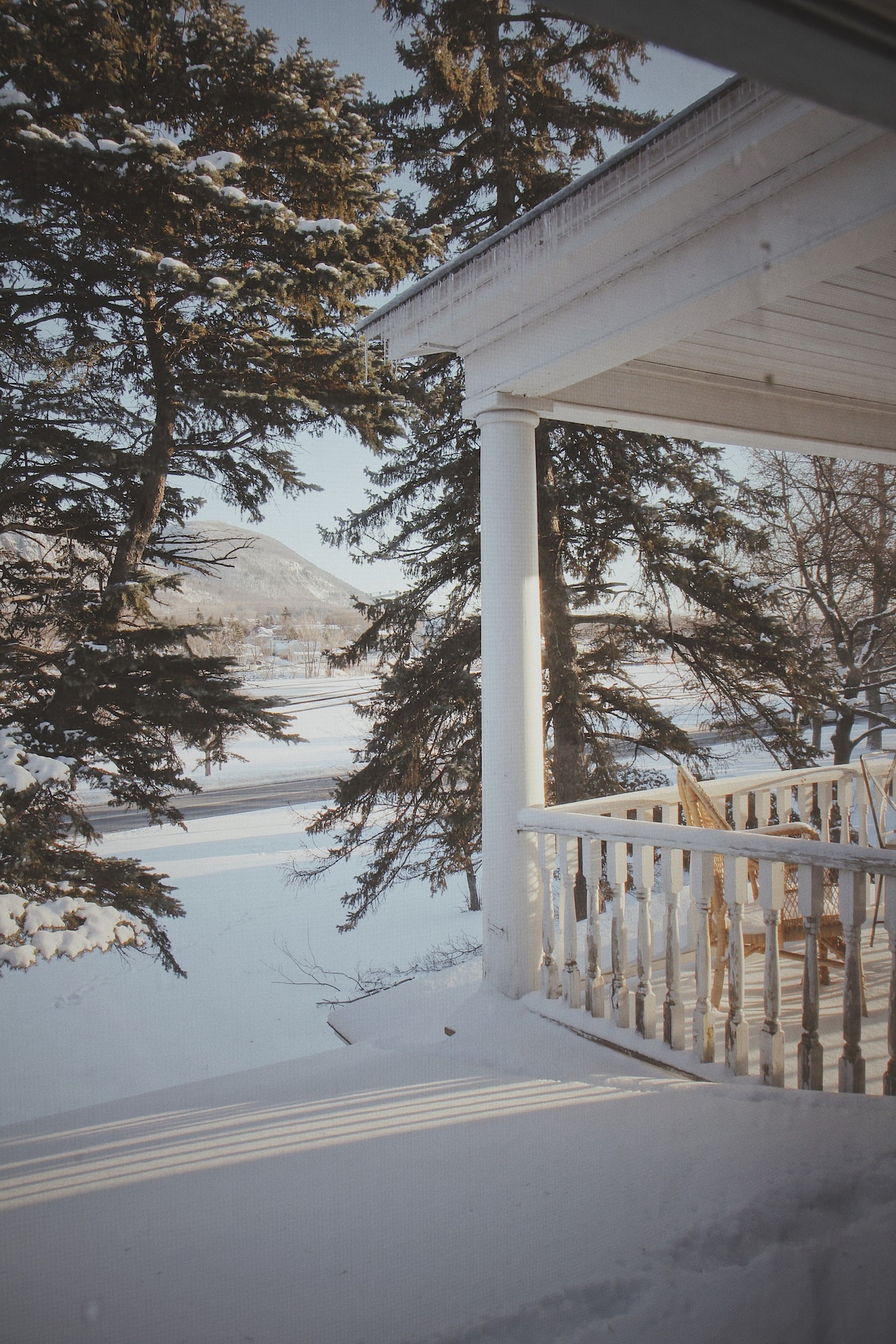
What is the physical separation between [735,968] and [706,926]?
137mm

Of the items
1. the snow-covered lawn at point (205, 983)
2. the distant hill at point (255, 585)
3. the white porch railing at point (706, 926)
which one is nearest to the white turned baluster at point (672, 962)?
the white porch railing at point (706, 926)

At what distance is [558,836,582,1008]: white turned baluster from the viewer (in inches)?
102

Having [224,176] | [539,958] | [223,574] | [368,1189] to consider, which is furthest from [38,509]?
[368,1189]

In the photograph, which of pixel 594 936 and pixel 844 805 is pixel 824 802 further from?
pixel 594 936

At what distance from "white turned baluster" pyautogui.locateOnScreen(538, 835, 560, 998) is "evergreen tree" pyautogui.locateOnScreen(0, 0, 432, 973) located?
128 inches

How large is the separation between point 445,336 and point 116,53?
3631mm

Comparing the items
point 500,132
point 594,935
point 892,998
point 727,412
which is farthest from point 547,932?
point 500,132

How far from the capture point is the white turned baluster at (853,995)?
1.90 metres

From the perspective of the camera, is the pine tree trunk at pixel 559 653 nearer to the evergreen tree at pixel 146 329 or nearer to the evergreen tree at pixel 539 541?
the evergreen tree at pixel 539 541

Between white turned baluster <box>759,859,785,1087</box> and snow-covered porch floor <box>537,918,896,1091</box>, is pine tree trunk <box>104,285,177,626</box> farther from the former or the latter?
white turned baluster <box>759,859,785,1087</box>

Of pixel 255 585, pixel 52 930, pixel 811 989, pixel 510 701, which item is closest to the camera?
pixel 811 989

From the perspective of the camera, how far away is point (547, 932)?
2.79 meters

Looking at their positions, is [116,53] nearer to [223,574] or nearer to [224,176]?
[224,176]

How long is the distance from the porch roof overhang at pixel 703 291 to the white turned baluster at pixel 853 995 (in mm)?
1690
